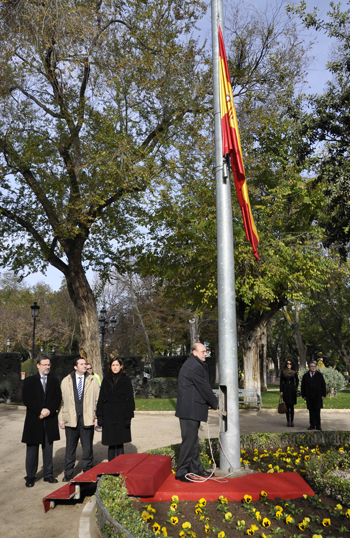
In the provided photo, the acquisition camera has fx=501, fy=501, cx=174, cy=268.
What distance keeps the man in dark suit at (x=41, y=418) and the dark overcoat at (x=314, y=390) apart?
6.60 metres

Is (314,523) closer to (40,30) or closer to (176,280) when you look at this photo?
(40,30)

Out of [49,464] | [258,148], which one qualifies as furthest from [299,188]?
[49,464]

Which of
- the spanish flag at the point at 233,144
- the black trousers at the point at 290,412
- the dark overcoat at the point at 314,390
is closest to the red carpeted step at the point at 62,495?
the spanish flag at the point at 233,144

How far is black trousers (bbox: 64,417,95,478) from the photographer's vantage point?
7602 mm

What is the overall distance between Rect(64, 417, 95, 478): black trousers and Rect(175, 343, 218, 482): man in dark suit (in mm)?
2003

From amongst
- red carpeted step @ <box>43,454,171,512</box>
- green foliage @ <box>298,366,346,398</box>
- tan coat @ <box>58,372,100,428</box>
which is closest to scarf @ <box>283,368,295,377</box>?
tan coat @ <box>58,372,100,428</box>

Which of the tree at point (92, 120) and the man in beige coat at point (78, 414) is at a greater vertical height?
the tree at point (92, 120)

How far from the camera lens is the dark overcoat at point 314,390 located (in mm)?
12000

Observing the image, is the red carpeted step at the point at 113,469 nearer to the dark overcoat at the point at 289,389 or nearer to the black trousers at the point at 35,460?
the black trousers at the point at 35,460

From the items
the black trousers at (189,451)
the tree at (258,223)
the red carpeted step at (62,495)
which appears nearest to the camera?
the red carpeted step at (62,495)

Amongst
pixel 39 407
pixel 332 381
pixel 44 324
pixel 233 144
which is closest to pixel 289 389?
pixel 39 407

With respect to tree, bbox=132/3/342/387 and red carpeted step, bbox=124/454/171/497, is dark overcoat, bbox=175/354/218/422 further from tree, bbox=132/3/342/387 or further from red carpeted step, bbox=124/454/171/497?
tree, bbox=132/3/342/387

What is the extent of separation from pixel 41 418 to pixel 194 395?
8.58ft

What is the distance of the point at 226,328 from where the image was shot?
22.6 feet
